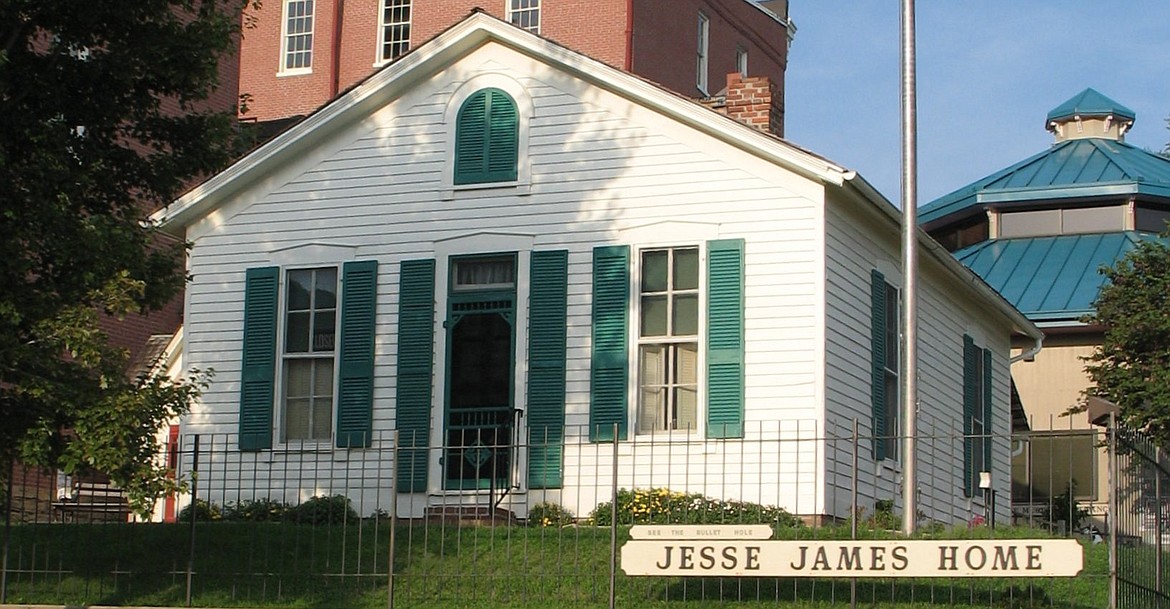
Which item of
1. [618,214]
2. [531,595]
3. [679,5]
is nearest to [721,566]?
[531,595]

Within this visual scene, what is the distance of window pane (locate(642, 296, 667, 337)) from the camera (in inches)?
776

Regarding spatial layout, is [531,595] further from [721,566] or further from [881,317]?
[881,317]

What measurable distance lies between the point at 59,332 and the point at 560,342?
22.9ft

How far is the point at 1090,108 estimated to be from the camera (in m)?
47.0

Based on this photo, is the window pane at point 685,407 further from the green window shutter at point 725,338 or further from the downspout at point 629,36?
the downspout at point 629,36

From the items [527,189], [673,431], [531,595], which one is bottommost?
[531,595]

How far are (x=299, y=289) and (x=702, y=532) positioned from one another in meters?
8.75

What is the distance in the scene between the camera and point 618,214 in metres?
20.1

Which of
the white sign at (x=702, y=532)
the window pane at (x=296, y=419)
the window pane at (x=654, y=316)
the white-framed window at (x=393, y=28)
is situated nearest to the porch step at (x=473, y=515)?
the window pane at (x=296, y=419)

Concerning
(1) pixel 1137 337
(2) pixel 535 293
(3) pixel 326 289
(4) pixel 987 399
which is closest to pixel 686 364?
(2) pixel 535 293

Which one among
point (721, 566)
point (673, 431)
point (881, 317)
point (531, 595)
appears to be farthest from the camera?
point (881, 317)

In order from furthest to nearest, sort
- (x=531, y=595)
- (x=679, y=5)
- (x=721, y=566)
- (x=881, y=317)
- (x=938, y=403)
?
(x=679, y=5)
(x=938, y=403)
(x=881, y=317)
(x=531, y=595)
(x=721, y=566)

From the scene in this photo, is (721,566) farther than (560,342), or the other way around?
(560,342)

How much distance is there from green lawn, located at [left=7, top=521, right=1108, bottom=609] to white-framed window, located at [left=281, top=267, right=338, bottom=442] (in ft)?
10.5
